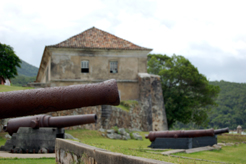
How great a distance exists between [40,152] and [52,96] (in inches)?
252

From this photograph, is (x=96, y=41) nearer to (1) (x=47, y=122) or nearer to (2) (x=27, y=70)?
(1) (x=47, y=122)

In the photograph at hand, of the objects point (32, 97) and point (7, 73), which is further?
point (7, 73)

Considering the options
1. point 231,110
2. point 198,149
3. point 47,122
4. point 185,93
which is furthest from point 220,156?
point 231,110

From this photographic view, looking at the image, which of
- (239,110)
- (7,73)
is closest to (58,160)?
(7,73)

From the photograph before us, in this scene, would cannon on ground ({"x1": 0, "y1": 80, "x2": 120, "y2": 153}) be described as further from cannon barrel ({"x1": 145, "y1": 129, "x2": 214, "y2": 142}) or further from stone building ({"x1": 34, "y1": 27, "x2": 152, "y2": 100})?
stone building ({"x1": 34, "y1": 27, "x2": 152, "y2": 100})

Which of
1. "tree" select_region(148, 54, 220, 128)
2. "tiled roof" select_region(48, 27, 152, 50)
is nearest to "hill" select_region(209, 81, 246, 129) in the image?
"tree" select_region(148, 54, 220, 128)

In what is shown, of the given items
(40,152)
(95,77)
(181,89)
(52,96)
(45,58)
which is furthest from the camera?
(181,89)

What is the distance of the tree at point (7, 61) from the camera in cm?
2957

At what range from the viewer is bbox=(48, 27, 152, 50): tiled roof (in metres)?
24.8

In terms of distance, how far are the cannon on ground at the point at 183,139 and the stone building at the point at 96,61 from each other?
13.7m

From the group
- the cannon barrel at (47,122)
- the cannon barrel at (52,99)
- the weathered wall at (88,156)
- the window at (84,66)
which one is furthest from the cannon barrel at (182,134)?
the window at (84,66)

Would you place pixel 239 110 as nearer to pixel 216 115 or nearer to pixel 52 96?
pixel 216 115

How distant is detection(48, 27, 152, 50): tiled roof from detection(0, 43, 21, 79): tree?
836 centimetres

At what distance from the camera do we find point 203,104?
33031 millimetres
